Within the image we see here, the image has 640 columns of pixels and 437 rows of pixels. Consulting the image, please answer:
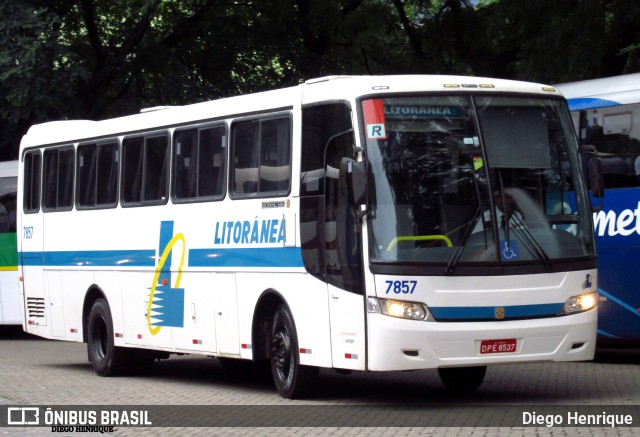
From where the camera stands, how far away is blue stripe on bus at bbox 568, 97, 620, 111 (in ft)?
57.4

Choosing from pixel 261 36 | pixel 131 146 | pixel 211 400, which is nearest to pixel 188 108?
pixel 131 146

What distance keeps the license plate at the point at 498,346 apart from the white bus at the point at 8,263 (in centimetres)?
1647

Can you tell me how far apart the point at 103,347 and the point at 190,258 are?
10.7 feet

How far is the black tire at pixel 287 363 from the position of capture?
13523 millimetres

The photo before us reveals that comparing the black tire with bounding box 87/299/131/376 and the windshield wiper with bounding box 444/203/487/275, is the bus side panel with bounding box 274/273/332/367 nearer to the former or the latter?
the windshield wiper with bounding box 444/203/487/275

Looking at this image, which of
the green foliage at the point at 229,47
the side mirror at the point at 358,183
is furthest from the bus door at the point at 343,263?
the green foliage at the point at 229,47

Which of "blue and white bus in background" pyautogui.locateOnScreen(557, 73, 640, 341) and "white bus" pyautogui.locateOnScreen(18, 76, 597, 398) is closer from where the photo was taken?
"white bus" pyautogui.locateOnScreen(18, 76, 597, 398)

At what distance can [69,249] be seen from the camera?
1908 cm

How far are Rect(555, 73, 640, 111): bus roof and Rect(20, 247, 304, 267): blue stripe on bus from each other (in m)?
5.63

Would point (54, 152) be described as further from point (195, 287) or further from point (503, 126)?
point (503, 126)

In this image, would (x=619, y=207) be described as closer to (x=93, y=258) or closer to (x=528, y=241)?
(x=528, y=241)

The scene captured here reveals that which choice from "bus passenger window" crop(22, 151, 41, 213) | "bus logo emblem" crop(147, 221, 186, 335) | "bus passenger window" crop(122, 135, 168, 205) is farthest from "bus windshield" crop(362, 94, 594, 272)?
"bus passenger window" crop(22, 151, 41, 213)

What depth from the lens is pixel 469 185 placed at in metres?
12.5

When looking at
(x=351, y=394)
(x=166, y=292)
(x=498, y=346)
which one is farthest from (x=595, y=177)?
(x=166, y=292)
